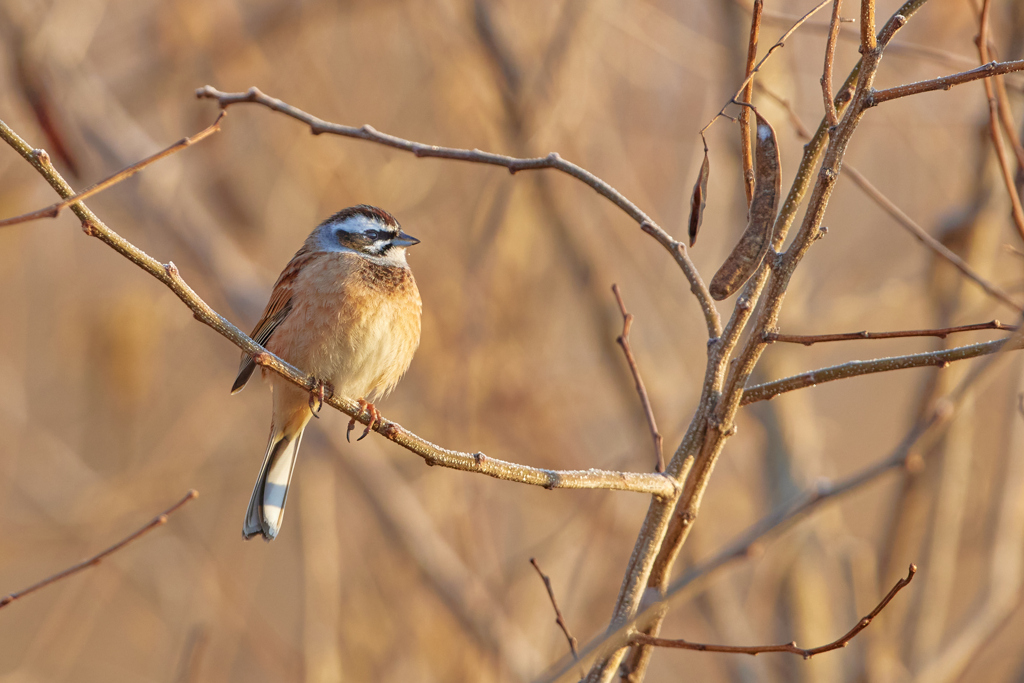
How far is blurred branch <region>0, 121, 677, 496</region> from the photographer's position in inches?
74.9

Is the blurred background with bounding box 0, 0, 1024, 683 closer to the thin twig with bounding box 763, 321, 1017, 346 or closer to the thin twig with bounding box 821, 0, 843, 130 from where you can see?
the thin twig with bounding box 763, 321, 1017, 346

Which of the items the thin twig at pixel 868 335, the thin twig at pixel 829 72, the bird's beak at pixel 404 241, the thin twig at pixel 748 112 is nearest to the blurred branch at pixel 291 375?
the thin twig at pixel 868 335

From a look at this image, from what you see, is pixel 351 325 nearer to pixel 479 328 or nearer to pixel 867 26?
pixel 479 328

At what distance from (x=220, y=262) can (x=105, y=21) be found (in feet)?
9.83

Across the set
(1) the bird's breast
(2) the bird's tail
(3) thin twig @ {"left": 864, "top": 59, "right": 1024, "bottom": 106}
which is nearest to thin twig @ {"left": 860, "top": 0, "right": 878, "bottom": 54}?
(3) thin twig @ {"left": 864, "top": 59, "right": 1024, "bottom": 106}

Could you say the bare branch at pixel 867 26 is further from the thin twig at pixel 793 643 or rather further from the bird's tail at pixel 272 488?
the bird's tail at pixel 272 488

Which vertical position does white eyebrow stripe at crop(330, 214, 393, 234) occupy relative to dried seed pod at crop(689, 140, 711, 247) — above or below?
above

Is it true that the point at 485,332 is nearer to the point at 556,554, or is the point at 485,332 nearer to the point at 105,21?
the point at 556,554

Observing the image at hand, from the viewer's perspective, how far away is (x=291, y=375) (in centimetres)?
238

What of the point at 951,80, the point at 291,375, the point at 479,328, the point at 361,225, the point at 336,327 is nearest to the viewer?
the point at 951,80

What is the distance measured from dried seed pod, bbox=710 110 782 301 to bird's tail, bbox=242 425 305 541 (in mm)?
2338

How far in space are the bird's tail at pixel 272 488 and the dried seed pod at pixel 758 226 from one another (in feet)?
7.67

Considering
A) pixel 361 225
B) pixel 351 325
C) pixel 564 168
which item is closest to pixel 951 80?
pixel 564 168

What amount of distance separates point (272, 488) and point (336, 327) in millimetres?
879
